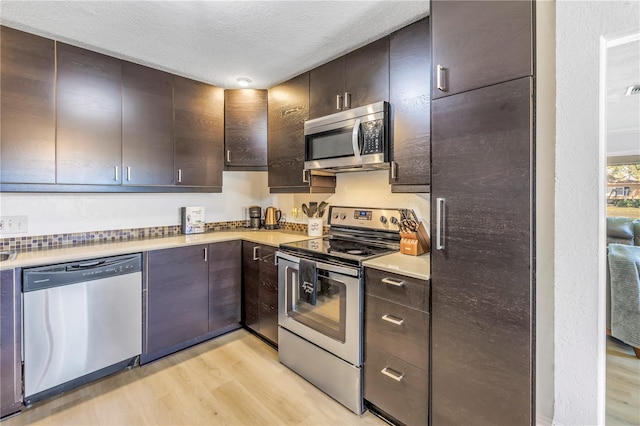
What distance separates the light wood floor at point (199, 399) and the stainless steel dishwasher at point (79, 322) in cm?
15

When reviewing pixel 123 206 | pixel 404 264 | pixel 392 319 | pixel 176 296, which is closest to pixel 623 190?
pixel 404 264

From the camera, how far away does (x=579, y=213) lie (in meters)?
1.25

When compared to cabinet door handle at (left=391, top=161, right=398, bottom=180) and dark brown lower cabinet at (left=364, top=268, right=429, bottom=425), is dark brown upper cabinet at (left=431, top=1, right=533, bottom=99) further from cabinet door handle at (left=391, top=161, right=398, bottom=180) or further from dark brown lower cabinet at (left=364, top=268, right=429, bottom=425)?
dark brown lower cabinet at (left=364, top=268, right=429, bottom=425)

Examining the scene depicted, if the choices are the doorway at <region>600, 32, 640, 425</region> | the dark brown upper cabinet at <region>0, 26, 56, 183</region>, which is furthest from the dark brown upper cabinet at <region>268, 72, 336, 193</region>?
the doorway at <region>600, 32, 640, 425</region>

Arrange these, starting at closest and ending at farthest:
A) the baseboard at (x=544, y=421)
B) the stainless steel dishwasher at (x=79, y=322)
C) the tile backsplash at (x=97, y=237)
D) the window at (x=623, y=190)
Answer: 1. the window at (x=623, y=190)
2. the baseboard at (x=544, y=421)
3. the stainless steel dishwasher at (x=79, y=322)
4. the tile backsplash at (x=97, y=237)

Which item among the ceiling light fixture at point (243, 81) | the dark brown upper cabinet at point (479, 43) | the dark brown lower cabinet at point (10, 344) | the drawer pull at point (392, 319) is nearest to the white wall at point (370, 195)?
the drawer pull at point (392, 319)

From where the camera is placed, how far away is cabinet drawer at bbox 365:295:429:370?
1537mm

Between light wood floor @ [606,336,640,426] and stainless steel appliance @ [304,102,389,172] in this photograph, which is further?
stainless steel appliance @ [304,102,389,172]

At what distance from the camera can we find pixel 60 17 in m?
1.78

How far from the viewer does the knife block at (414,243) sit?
6.37ft

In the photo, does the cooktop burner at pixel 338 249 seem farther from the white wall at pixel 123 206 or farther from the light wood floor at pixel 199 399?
the white wall at pixel 123 206

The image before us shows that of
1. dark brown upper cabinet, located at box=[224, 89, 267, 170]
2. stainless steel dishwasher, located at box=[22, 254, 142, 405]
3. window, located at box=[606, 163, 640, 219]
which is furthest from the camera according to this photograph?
dark brown upper cabinet, located at box=[224, 89, 267, 170]

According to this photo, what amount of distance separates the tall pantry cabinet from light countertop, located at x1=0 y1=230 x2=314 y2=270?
1.38 meters

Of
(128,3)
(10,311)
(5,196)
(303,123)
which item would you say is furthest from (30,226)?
(303,123)
